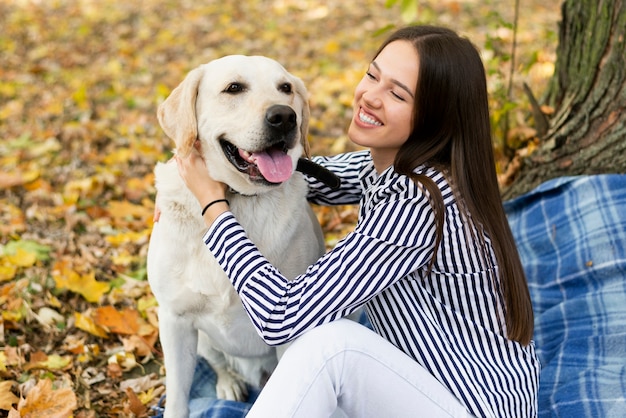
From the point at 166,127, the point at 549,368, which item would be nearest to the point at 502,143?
the point at 549,368

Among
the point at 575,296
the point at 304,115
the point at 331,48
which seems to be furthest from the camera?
the point at 331,48

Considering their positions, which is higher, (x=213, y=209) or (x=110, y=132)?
(x=213, y=209)

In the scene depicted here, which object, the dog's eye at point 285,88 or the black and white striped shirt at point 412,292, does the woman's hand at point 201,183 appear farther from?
the dog's eye at point 285,88

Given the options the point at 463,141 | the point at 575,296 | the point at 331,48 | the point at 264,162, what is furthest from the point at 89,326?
the point at 331,48

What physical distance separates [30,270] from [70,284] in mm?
311

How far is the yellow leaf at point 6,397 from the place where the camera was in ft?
8.40

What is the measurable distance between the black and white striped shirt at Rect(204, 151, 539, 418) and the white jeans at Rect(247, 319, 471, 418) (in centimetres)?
5

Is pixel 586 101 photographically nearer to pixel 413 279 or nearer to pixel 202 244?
pixel 413 279

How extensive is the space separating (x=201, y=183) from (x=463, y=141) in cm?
93

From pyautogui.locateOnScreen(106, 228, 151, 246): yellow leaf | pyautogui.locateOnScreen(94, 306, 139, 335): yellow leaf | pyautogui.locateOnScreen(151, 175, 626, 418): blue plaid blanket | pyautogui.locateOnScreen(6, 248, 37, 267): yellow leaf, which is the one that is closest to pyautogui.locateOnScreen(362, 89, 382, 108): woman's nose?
pyautogui.locateOnScreen(151, 175, 626, 418): blue plaid blanket

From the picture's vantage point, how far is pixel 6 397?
2.59 m

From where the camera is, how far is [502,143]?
3898 mm

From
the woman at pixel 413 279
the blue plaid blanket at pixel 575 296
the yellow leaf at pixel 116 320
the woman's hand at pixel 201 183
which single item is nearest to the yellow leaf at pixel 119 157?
the yellow leaf at pixel 116 320

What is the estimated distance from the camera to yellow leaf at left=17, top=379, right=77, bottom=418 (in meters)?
2.51
